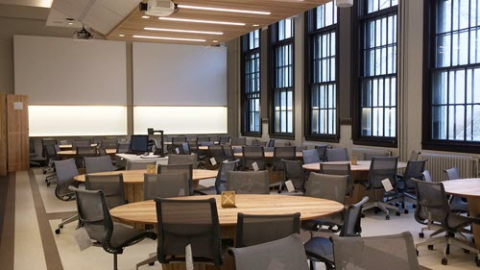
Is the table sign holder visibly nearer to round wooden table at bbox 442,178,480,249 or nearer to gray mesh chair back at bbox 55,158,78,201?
round wooden table at bbox 442,178,480,249

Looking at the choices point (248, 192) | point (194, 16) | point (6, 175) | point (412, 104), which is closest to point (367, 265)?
point (248, 192)

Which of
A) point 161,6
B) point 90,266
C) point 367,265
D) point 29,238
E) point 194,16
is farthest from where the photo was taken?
point 194,16

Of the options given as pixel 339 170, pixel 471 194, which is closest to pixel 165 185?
pixel 339 170

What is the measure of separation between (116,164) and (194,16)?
4107mm

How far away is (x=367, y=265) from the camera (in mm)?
2459

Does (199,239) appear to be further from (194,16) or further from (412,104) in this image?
(412,104)

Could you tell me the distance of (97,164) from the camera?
7305mm

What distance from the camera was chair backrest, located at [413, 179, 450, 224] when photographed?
16.6 feet

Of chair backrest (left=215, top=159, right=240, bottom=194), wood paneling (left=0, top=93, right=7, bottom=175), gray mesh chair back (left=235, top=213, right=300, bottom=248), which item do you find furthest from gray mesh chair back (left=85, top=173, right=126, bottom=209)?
wood paneling (left=0, top=93, right=7, bottom=175)

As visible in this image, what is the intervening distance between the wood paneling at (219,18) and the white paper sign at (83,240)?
463cm

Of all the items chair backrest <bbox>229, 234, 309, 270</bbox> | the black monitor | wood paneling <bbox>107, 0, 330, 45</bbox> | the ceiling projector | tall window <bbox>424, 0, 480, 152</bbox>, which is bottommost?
chair backrest <bbox>229, 234, 309, 270</bbox>

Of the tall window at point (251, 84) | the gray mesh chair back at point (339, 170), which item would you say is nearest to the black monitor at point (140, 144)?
the gray mesh chair back at point (339, 170)

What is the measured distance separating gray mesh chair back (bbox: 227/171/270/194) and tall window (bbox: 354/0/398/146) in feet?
18.9

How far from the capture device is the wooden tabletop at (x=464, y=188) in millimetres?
5035
